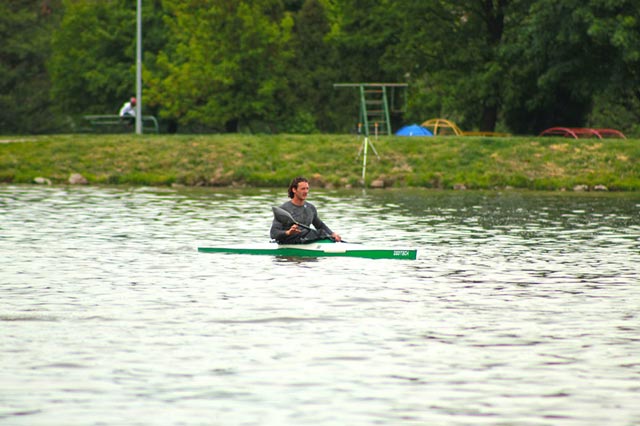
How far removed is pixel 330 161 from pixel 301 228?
24646 millimetres

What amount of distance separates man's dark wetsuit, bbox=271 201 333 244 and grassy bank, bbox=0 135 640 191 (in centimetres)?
2238

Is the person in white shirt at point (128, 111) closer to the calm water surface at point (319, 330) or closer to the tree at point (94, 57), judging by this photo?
the tree at point (94, 57)

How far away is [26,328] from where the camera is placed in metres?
12.7

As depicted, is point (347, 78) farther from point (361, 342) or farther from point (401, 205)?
point (361, 342)

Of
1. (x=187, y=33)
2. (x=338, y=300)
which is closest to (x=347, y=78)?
(x=187, y=33)

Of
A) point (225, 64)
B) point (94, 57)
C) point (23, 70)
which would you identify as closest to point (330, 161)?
point (225, 64)

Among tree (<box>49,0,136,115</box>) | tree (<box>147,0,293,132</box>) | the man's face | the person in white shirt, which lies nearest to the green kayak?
the man's face

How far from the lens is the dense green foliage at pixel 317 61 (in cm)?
5012

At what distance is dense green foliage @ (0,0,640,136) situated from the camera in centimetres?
5012

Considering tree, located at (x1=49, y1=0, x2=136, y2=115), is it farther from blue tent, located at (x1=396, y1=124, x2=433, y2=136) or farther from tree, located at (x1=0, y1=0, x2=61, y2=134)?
blue tent, located at (x1=396, y1=124, x2=433, y2=136)

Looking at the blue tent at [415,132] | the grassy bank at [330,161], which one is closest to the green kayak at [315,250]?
the grassy bank at [330,161]

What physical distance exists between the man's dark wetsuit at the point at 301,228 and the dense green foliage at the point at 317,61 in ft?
92.4

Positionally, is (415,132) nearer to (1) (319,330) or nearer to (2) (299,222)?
(2) (299,222)

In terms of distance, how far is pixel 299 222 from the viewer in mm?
20781
